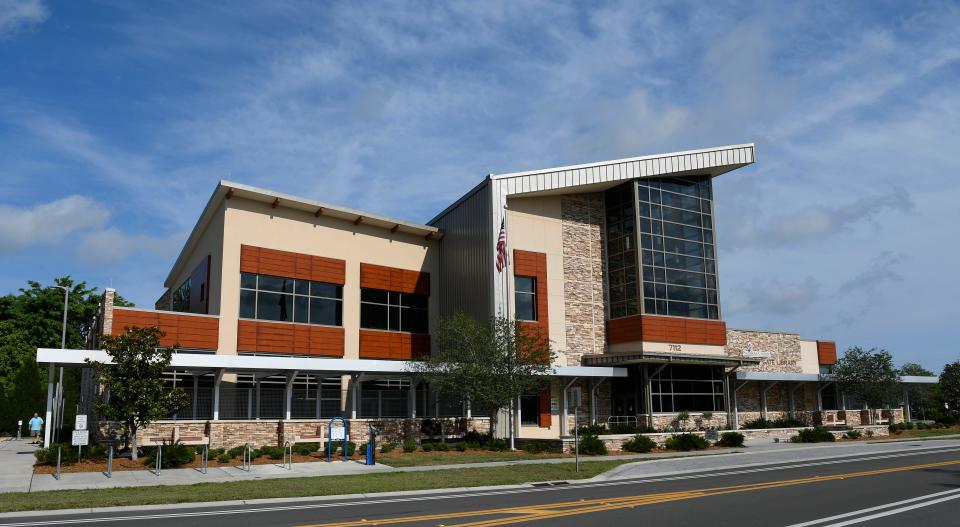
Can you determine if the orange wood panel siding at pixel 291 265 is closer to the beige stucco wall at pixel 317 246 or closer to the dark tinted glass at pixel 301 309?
the beige stucco wall at pixel 317 246

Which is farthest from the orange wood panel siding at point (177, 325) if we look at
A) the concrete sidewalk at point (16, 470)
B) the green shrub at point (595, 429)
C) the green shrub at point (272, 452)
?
the green shrub at point (595, 429)

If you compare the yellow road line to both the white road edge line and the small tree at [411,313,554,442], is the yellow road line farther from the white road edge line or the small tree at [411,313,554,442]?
the small tree at [411,313,554,442]

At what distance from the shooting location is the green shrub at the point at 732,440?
35594mm

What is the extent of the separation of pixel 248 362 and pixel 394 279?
1320 centimetres

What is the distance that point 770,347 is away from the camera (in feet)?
170

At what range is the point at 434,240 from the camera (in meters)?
44.8

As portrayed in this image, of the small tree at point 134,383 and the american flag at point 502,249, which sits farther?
the american flag at point 502,249

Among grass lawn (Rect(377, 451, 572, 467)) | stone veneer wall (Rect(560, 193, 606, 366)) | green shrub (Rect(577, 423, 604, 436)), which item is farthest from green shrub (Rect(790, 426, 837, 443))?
grass lawn (Rect(377, 451, 572, 467))

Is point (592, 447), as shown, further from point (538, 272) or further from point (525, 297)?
point (538, 272)

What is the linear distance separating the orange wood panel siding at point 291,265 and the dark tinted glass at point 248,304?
1153 mm

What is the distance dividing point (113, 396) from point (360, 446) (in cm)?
998

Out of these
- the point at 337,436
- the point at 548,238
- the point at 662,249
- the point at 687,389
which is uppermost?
the point at 548,238

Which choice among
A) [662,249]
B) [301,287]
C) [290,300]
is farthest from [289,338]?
[662,249]

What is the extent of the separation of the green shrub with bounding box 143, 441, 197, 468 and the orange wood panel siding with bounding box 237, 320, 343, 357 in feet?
33.8
